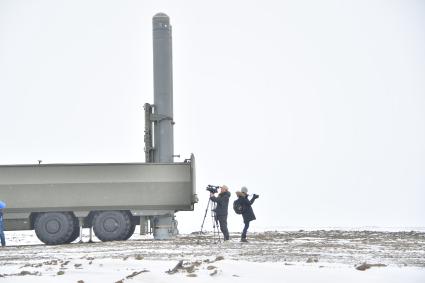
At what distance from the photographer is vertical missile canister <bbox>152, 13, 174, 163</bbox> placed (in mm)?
36031

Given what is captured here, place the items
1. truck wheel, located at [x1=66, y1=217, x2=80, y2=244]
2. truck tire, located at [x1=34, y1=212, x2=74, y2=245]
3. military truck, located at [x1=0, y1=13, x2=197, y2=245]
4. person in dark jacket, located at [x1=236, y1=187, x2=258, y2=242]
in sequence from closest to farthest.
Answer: person in dark jacket, located at [x1=236, y1=187, x2=258, y2=242] < truck tire, located at [x1=34, y1=212, x2=74, y2=245] < military truck, located at [x1=0, y1=13, x2=197, y2=245] < truck wheel, located at [x1=66, y1=217, x2=80, y2=244]

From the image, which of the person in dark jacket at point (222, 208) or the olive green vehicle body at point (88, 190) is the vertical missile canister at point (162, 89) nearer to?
the olive green vehicle body at point (88, 190)

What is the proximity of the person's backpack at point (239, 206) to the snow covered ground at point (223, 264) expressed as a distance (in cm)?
320

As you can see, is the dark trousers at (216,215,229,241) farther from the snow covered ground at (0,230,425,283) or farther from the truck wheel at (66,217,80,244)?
the truck wheel at (66,217,80,244)

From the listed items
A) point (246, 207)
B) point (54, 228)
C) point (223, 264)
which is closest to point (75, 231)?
point (54, 228)

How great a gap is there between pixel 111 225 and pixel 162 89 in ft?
22.1

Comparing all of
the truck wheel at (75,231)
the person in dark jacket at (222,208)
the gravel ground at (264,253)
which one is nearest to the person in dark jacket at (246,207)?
the person in dark jacket at (222,208)

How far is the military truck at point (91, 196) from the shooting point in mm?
32438

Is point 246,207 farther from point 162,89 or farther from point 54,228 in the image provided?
point 162,89

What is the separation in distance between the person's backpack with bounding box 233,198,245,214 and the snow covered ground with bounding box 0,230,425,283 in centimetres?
320

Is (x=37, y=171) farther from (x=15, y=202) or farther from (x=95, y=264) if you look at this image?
(x=95, y=264)

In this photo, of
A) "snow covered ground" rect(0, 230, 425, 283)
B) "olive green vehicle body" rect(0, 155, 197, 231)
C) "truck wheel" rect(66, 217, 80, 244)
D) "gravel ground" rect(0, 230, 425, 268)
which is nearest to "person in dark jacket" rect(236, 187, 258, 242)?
"gravel ground" rect(0, 230, 425, 268)

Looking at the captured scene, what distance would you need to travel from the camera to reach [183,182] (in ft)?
108

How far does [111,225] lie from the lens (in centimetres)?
3241
